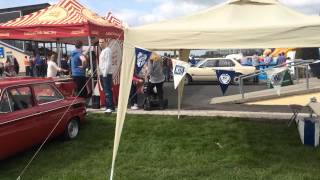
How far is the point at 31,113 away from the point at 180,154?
2.67m

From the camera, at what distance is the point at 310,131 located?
8828 mm

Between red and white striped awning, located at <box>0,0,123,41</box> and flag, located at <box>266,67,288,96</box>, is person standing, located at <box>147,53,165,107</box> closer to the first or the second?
red and white striped awning, located at <box>0,0,123,41</box>

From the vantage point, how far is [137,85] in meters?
13.8

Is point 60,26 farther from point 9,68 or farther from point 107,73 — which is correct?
point 9,68

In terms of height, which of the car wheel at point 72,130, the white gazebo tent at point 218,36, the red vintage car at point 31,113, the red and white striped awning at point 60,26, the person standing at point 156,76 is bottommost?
the car wheel at point 72,130

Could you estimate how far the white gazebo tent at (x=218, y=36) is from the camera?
21.3 feet

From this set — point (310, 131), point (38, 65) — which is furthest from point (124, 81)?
point (38, 65)

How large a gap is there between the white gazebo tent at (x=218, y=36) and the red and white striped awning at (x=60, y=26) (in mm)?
5601

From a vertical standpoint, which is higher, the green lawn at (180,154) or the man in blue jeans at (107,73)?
the man in blue jeans at (107,73)

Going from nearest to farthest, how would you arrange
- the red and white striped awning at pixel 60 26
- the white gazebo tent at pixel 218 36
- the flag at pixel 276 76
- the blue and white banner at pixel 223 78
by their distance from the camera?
the white gazebo tent at pixel 218 36 → the red and white striped awning at pixel 60 26 → the flag at pixel 276 76 → the blue and white banner at pixel 223 78

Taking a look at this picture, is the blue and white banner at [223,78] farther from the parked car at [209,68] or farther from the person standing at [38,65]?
the person standing at [38,65]

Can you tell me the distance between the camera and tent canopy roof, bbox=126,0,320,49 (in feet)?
21.3

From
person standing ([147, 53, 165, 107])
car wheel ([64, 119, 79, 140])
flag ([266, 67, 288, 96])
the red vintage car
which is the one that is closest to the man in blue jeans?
person standing ([147, 53, 165, 107])

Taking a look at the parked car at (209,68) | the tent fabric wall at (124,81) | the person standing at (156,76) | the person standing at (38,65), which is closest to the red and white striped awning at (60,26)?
the person standing at (156,76)
